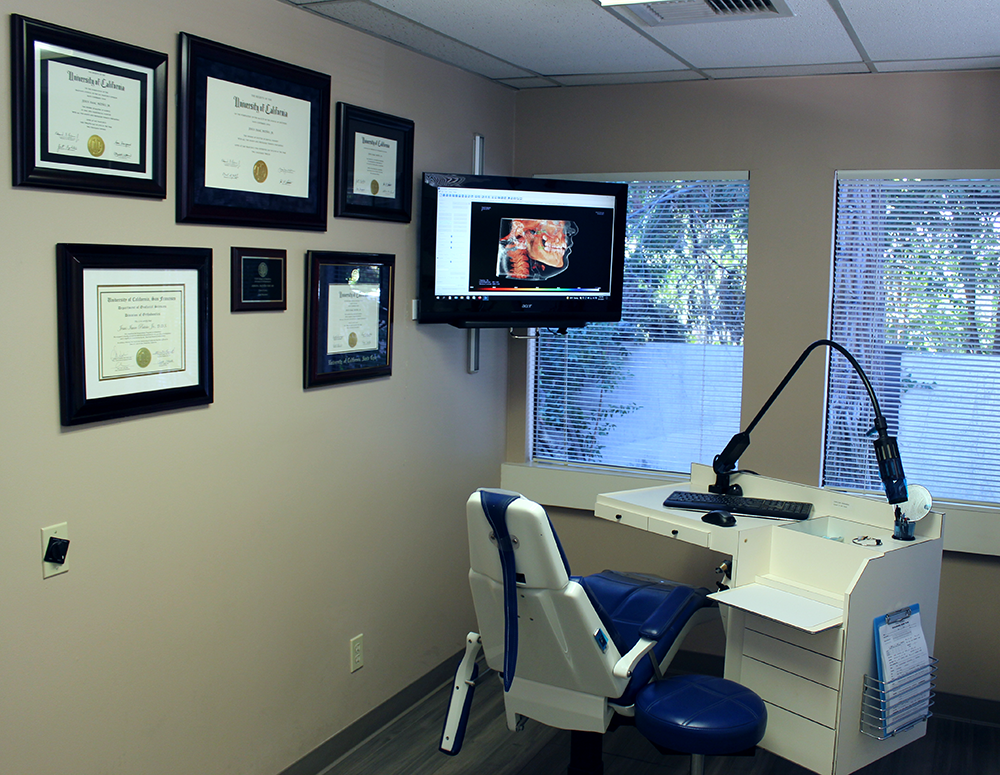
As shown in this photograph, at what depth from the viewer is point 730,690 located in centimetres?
250

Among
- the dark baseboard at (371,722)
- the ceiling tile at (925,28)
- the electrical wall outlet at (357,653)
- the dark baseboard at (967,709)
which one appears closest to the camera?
the ceiling tile at (925,28)

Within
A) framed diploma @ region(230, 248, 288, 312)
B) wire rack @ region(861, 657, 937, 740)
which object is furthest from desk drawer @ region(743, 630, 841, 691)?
framed diploma @ region(230, 248, 288, 312)

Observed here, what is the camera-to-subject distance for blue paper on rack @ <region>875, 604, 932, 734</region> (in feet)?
8.76

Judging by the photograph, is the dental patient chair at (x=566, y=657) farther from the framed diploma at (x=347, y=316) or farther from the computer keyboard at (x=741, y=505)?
the framed diploma at (x=347, y=316)

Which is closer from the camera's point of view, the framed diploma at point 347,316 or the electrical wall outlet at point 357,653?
the framed diploma at point 347,316

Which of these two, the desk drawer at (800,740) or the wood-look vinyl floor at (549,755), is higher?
the desk drawer at (800,740)

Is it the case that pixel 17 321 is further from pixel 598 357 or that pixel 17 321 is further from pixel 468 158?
pixel 598 357

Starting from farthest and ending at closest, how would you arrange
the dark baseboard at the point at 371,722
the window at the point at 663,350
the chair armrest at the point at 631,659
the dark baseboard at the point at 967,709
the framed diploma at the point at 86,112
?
the window at the point at 663,350
the dark baseboard at the point at 967,709
the dark baseboard at the point at 371,722
the chair armrest at the point at 631,659
the framed diploma at the point at 86,112

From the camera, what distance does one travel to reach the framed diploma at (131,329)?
211 centimetres

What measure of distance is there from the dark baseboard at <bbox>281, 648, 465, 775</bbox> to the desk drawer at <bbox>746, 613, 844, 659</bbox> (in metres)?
1.40

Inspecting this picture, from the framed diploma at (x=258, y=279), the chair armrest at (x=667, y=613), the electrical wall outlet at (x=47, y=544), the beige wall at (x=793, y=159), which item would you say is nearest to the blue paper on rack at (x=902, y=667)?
the chair armrest at (x=667, y=613)

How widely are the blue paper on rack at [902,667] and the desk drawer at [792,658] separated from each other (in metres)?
0.16

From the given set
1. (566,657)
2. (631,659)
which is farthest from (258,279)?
(631,659)

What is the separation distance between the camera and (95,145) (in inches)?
83.5
